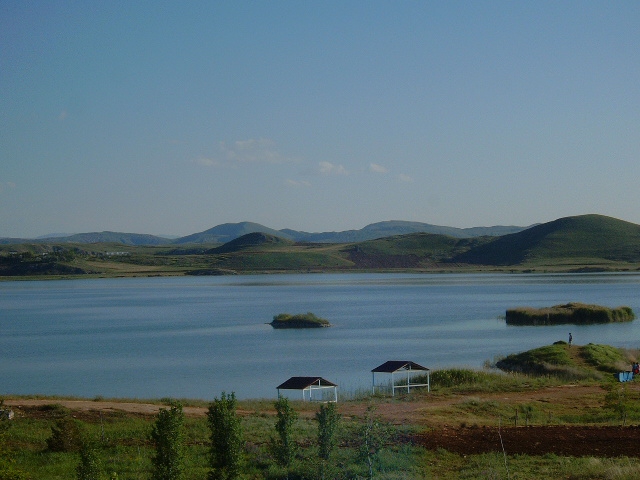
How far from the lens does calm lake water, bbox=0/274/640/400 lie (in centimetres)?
4381

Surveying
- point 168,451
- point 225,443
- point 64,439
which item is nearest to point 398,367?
point 64,439

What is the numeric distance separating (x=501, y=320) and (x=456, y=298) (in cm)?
3814

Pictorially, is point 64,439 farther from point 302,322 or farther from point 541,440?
point 302,322

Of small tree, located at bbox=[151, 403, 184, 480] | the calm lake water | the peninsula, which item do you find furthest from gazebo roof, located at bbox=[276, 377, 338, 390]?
the peninsula

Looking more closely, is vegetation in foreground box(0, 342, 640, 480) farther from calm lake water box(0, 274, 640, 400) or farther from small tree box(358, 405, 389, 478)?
calm lake water box(0, 274, 640, 400)

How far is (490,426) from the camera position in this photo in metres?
24.3

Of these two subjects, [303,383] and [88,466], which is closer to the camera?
[88,466]

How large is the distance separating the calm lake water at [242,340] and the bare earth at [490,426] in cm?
837

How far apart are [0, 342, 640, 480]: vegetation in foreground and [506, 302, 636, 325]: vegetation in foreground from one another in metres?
38.1

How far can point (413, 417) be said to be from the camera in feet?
83.7

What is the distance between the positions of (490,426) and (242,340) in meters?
42.7

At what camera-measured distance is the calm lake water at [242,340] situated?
43.8m

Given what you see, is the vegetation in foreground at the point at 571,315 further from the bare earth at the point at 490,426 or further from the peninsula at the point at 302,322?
the bare earth at the point at 490,426

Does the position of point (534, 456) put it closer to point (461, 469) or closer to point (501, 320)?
point (461, 469)
